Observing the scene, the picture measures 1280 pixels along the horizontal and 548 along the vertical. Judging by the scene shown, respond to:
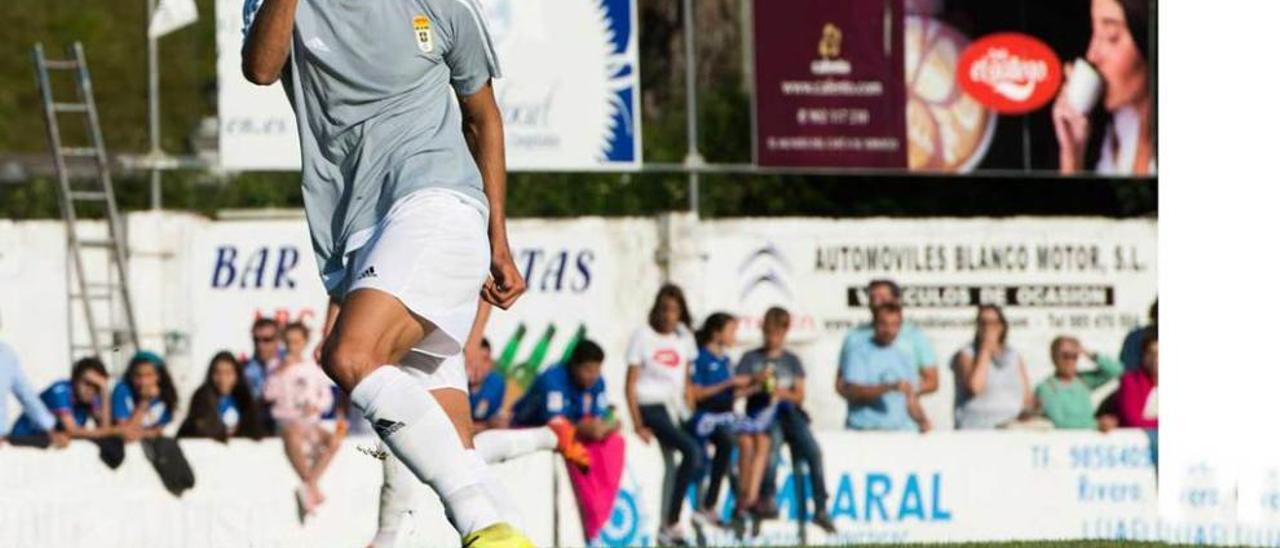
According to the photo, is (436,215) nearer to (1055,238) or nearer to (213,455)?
(213,455)

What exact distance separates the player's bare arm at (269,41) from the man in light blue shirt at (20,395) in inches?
360

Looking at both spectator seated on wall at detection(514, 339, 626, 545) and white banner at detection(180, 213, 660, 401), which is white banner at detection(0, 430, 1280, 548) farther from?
white banner at detection(180, 213, 660, 401)

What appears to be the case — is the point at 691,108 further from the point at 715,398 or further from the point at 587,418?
the point at 587,418

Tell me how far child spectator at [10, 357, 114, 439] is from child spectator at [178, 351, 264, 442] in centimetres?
55

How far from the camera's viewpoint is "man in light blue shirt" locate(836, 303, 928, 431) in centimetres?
1770

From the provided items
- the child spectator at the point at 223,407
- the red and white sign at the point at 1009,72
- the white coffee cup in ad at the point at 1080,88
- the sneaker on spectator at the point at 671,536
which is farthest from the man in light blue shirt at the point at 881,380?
the child spectator at the point at 223,407

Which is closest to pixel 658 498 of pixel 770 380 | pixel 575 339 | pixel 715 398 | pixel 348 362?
pixel 715 398

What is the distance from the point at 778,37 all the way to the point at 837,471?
3947mm

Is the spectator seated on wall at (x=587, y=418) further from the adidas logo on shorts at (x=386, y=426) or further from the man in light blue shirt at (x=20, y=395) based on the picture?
the adidas logo on shorts at (x=386, y=426)

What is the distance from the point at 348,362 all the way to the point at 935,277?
42.5ft

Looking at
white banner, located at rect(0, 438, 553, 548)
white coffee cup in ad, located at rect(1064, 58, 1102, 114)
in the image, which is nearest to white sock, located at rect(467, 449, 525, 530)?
white banner, located at rect(0, 438, 553, 548)

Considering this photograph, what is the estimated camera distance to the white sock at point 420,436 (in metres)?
7.16

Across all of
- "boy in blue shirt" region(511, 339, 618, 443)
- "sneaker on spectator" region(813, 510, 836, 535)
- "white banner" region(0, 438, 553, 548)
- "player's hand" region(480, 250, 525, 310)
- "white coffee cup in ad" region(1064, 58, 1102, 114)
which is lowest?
"sneaker on spectator" region(813, 510, 836, 535)

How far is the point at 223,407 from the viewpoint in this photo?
16562mm
